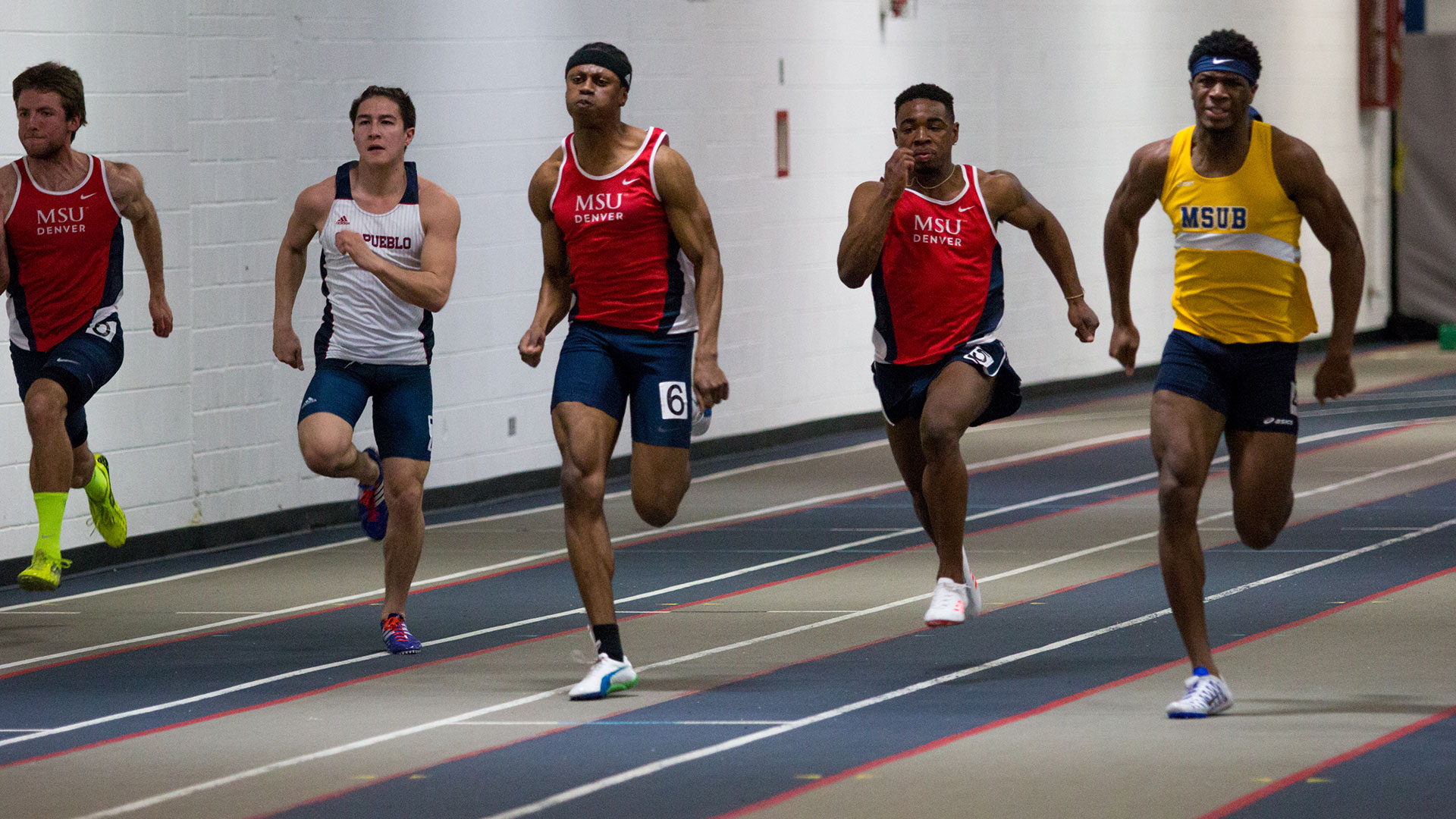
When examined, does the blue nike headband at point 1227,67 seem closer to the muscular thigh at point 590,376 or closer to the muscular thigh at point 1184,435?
the muscular thigh at point 1184,435

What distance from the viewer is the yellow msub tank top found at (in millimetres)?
7078

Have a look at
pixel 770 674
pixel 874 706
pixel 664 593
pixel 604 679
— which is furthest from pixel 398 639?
pixel 874 706

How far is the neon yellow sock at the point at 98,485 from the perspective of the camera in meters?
9.93

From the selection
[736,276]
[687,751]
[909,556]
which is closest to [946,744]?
[687,751]

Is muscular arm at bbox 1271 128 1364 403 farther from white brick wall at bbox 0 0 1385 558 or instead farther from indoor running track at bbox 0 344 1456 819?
white brick wall at bbox 0 0 1385 558

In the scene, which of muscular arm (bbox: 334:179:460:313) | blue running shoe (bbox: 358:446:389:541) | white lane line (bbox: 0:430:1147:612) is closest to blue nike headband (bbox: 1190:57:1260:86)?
muscular arm (bbox: 334:179:460:313)

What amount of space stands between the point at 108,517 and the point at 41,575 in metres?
0.92

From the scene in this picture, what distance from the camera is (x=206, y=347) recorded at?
11.9 m

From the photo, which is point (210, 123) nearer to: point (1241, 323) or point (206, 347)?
point (206, 347)

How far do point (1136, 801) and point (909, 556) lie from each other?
5.07m

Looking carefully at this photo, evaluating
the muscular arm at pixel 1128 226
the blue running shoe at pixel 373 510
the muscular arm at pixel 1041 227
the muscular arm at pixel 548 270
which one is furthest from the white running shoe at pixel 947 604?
the blue running shoe at pixel 373 510

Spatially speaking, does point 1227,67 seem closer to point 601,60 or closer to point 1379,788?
point 601,60

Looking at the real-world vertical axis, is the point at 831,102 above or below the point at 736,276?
above

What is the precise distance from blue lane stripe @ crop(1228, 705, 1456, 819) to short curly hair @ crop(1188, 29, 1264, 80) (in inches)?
79.1
